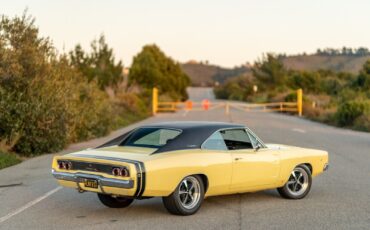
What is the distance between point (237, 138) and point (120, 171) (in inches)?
100

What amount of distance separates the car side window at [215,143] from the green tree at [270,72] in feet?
262

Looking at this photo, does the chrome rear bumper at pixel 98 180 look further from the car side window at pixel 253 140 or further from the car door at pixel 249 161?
the car side window at pixel 253 140

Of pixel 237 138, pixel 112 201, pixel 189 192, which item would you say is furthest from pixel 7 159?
pixel 189 192

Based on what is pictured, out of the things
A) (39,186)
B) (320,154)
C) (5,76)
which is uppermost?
(5,76)

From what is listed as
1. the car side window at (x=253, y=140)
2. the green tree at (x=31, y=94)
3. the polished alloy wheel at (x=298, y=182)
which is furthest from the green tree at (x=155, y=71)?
the car side window at (x=253, y=140)

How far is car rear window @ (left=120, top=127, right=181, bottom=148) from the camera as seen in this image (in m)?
9.55

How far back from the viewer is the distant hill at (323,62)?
15198cm

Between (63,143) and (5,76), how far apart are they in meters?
2.71

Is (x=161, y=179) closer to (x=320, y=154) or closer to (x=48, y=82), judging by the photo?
(x=320, y=154)

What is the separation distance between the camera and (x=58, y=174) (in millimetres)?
9234

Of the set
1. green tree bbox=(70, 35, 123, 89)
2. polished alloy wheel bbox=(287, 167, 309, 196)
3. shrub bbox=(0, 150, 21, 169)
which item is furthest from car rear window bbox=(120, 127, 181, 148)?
green tree bbox=(70, 35, 123, 89)

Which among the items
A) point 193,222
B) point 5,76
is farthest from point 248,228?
point 5,76

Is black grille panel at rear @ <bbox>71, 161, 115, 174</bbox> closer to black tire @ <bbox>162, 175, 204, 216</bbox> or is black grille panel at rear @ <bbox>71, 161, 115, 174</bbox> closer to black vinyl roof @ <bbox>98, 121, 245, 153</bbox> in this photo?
black vinyl roof @ <bbox>98, 121, 245, 153</bbox>

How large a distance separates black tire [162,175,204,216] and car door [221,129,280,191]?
692 millimetres
